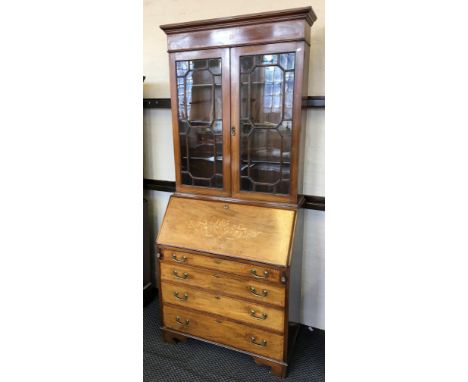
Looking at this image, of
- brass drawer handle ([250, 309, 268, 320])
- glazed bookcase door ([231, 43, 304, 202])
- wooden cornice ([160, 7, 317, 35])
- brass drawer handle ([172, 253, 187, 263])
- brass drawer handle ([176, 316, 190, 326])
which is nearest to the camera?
wooden cornice ([160, 7, 317, 35])

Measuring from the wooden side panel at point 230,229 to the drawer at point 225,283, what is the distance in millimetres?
134

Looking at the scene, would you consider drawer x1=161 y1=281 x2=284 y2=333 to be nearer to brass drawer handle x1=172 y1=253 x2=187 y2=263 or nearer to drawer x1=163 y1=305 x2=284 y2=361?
drawer x1=163 y1=305 x2=284 y2=361

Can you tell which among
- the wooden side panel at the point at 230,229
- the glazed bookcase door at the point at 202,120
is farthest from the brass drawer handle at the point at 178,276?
the glazed bookcase door at the point at 202,120

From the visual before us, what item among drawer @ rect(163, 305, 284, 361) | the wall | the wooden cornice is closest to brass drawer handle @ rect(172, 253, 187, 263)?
drawer @ rect(163, 305, 284, 361)

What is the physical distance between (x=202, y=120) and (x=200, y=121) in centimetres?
1

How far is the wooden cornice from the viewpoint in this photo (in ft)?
5.04

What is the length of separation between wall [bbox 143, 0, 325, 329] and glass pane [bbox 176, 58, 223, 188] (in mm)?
427

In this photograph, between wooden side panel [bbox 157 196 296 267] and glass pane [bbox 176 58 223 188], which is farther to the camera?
glass pane [bbox 176 58 223 188]

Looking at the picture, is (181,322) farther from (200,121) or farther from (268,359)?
(200,121)

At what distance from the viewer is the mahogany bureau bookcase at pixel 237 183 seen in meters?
1.68

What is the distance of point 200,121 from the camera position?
1939mm
